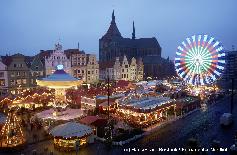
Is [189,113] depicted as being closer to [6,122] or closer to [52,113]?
[52,113]

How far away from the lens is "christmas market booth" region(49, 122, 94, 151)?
1177 inches

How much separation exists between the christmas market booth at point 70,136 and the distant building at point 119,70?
4335cm

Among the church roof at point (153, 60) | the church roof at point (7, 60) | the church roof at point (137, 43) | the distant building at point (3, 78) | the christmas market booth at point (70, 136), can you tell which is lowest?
the christmas market booth at point (70, 136)

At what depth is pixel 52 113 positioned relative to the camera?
4172 centimetres

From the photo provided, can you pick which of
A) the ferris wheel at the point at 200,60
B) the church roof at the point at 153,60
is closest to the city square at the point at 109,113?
the ferris wheel at the point at 200,60

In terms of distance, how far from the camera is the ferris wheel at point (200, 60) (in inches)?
1585

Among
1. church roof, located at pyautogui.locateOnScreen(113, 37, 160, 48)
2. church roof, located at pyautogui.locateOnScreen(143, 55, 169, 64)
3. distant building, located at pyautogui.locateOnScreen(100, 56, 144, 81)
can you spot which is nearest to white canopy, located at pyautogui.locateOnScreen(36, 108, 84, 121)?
distant building, located at pyautogui.locateOnScreen(100, 56, 144, 81)

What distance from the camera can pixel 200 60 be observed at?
42.1m

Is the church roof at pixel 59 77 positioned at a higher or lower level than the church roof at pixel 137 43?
lower

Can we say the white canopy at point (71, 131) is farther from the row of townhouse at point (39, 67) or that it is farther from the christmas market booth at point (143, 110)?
the row of townhouse at point (39, 67)

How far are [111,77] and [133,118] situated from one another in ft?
120

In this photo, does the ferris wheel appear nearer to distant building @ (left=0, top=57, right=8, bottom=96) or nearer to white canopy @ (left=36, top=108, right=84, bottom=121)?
white canopy @ (left=36, top=108, right=84, bottom=121)

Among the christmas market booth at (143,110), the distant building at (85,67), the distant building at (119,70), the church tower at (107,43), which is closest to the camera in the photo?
the christmas market booth at (143,110)

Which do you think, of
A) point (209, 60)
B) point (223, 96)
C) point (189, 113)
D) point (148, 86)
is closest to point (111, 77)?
point (148, 86)
